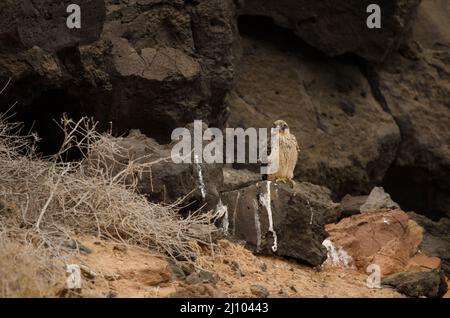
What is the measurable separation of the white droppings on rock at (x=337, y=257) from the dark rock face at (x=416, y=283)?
2.95 feet

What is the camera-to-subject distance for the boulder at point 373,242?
10.4 m

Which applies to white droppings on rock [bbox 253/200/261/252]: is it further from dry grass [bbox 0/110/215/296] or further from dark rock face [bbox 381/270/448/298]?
dark rock face [bbox 381/270/448/298]

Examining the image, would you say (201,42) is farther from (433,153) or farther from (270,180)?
(433,153)

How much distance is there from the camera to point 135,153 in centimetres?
901

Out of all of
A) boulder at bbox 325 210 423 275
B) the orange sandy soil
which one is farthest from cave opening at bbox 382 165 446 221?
the orange sandy soil

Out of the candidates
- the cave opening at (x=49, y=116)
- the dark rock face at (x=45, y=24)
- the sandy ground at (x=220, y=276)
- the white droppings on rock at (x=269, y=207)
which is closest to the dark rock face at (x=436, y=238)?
the sandy ground at (x=220, y=276)

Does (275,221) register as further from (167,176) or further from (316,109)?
(316,109)

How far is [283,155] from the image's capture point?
32.5 ft

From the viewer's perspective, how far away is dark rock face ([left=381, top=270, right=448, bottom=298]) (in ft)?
29.9

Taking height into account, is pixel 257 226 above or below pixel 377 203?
above

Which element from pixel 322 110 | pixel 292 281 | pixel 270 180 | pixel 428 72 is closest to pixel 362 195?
pixel 322 110

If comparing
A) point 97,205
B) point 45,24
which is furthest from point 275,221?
point 45,24

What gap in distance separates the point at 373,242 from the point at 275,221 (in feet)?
6.06

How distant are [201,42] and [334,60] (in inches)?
144
